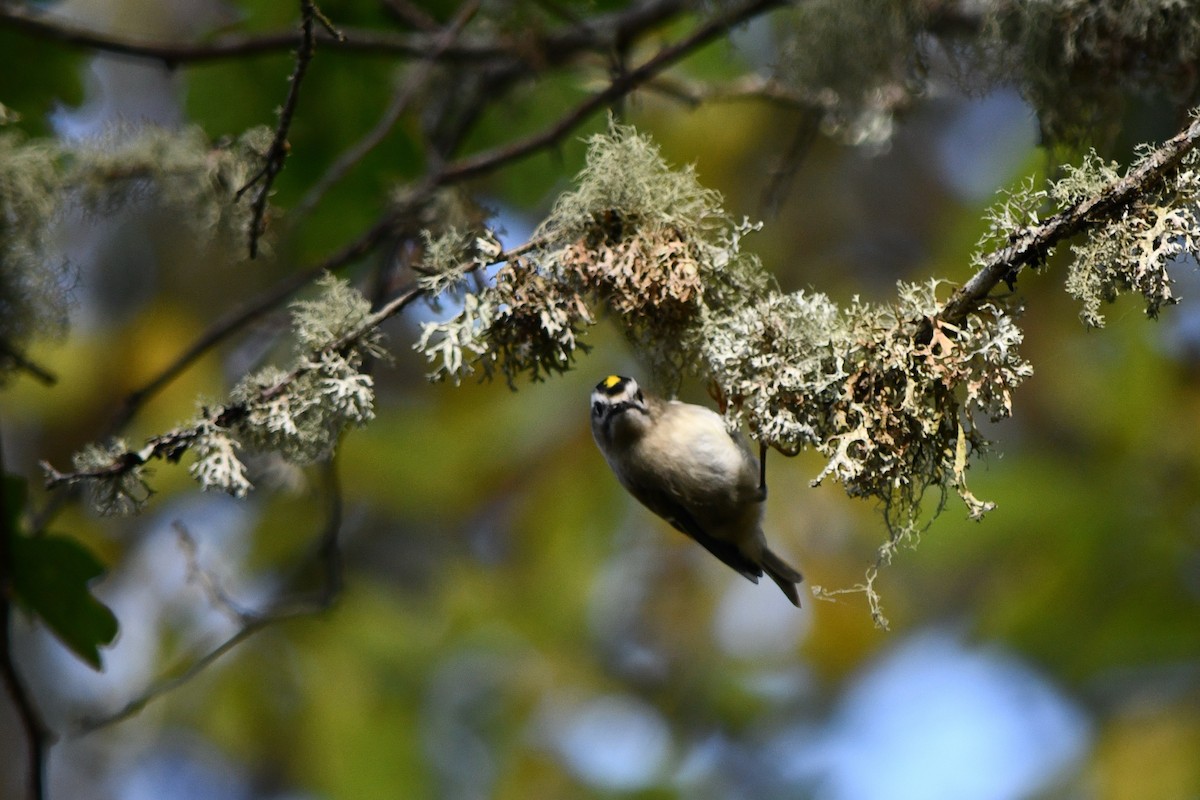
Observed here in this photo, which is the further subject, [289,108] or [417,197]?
[417,197]

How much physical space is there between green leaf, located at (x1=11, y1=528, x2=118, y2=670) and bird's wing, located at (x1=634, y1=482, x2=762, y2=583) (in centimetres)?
165

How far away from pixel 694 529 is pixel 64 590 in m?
1.89

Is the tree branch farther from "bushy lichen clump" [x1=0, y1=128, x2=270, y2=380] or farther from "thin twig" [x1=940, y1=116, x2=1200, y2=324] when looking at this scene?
"thin twig" [x1=940, y1=116, x2=1200, y2=324]

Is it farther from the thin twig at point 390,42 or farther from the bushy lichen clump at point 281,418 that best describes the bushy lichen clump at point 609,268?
the thin twig at point 390,42

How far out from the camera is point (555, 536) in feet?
21.0

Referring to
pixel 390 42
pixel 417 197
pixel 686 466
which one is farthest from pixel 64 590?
pixel 390 42

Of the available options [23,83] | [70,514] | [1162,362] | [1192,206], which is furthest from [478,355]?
[70,514]

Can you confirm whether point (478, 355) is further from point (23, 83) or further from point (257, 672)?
point (257, 672)

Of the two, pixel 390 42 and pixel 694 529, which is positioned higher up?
pixel 390 42

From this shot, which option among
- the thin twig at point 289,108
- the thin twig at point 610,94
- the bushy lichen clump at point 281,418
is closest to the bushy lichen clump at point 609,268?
Answer: the bushy lichen clump at point 281,418

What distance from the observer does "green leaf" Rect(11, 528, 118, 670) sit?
9.30 ft

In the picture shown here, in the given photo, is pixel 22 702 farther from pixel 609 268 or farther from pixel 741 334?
pixel 741 334

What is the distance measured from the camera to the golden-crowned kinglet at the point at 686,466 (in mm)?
3520

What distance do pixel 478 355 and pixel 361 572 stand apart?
6.44m
